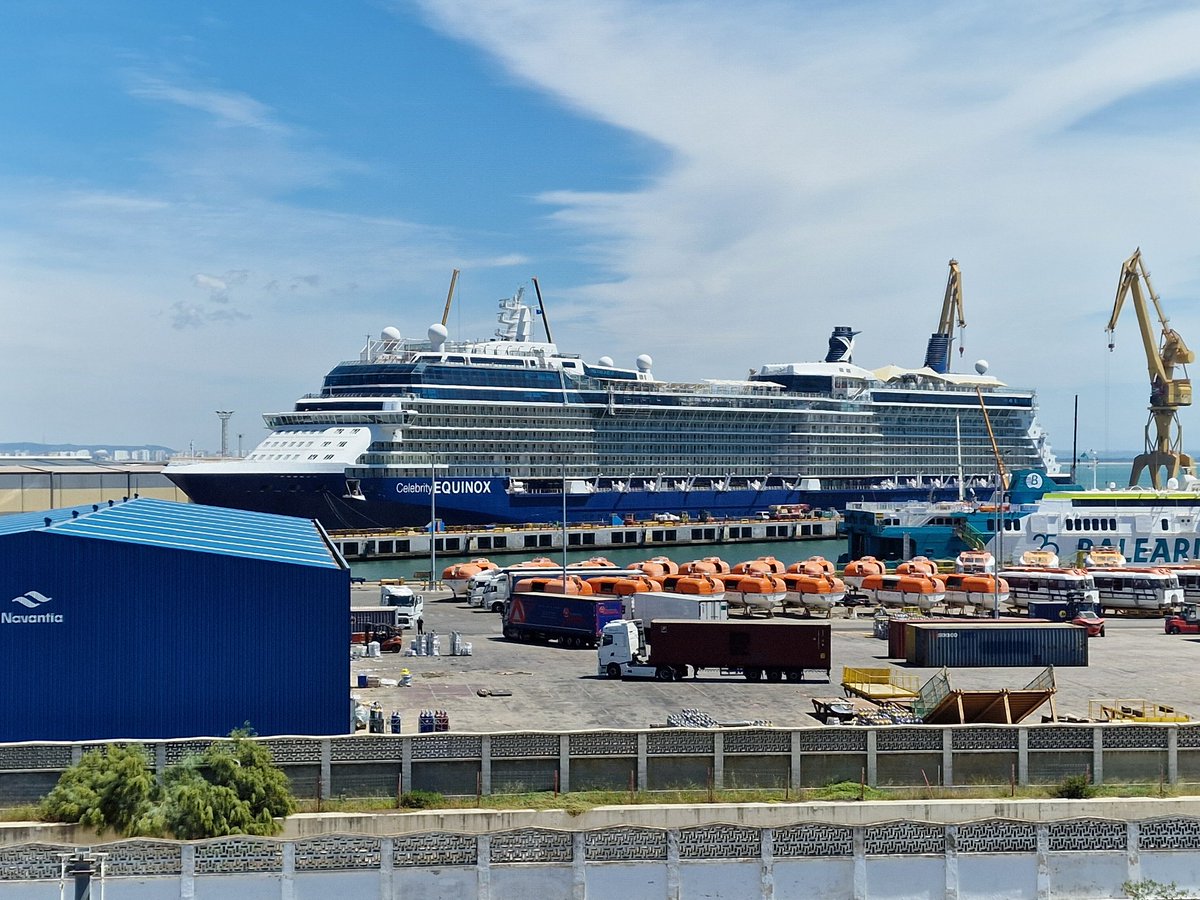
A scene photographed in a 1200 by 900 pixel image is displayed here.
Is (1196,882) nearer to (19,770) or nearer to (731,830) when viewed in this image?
(731,830)

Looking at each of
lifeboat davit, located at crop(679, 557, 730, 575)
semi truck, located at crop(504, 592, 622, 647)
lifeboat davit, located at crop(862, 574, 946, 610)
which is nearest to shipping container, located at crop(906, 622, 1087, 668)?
semi truck, located at crop(504, 592, 622, 647)

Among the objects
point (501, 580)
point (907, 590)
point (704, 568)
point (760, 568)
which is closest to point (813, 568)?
point (760, 568)

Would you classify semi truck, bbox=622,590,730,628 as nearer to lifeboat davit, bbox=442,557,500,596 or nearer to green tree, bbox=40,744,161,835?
lifeboat davit, bbox=442,557,500,596

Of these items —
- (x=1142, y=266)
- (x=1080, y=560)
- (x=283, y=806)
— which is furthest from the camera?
(x=1142, y=266)

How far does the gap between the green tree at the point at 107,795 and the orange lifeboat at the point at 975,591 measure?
105 ft

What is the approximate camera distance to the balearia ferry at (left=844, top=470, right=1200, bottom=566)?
207 ft

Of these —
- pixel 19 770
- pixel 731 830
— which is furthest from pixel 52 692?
pixel 731 830

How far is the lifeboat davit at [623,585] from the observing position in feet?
137

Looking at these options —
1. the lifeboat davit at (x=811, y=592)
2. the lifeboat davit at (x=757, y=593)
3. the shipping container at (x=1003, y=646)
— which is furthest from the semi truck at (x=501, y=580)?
the shipping container at (x=1003, y=646)

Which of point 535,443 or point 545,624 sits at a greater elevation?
point 535,443

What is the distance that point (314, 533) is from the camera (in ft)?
99.0

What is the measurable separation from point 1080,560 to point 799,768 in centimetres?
4132

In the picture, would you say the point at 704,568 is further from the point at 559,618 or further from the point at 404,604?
the point at 559,618

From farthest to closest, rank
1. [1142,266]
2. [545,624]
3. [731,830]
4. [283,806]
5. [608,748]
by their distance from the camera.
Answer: [1142,266], [545,624], [608,748], [283,806], [731,830]
